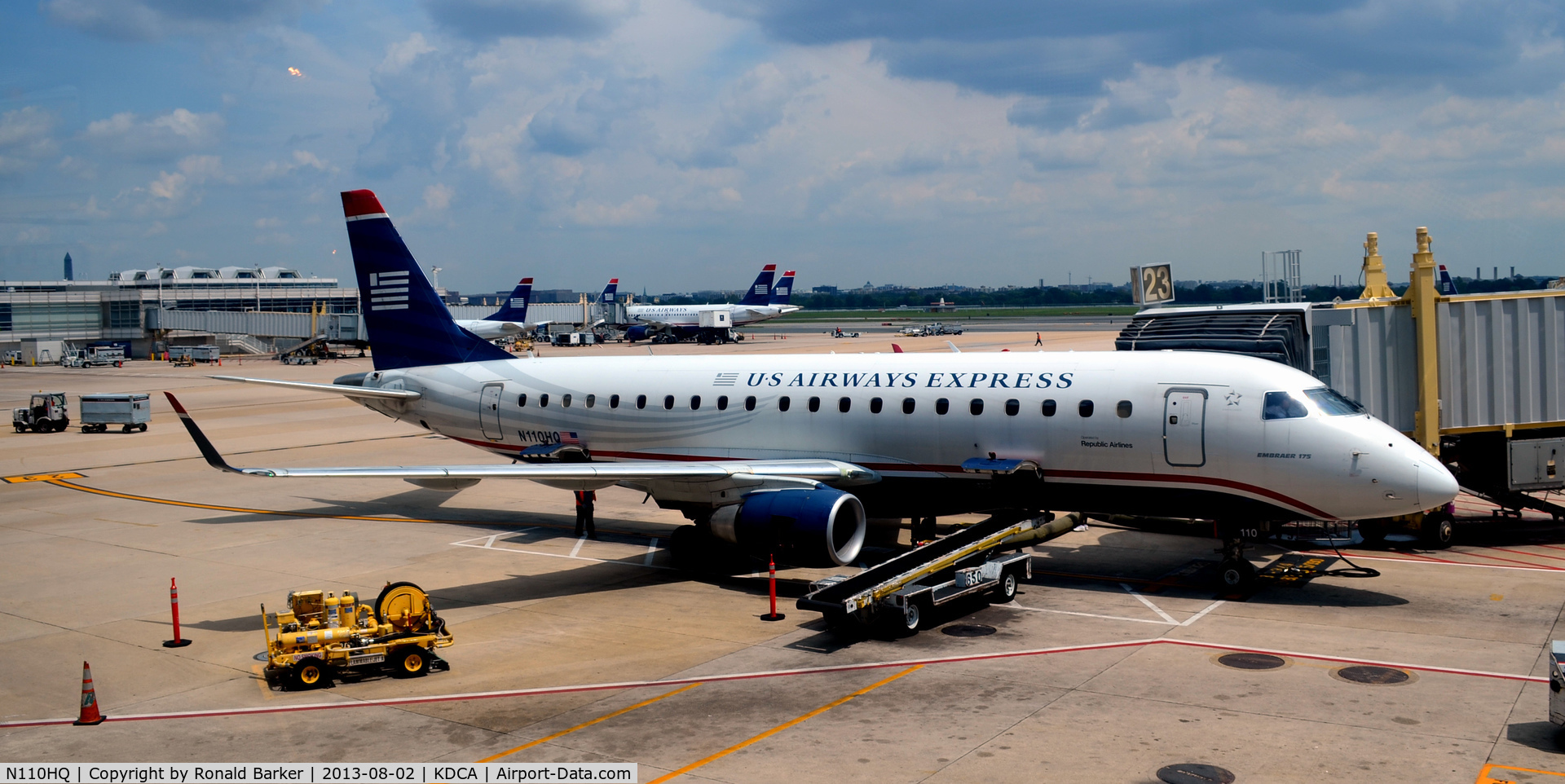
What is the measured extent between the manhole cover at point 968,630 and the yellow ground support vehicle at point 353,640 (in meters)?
8.23

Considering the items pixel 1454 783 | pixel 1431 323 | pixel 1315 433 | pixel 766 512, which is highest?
pixel 1431 323

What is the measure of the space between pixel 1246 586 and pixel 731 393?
1183 cm

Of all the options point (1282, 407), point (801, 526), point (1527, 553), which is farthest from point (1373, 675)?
point (1527, 553)

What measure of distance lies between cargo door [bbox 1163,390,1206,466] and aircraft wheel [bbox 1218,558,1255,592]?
2175 millimetres

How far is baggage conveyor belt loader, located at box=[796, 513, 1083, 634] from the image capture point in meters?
18.4

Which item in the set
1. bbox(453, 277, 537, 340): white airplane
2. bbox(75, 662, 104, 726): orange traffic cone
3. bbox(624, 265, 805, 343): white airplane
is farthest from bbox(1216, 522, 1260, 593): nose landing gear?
bbox(624, 265, 805, 343): white airplane

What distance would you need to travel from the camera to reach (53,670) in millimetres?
17672

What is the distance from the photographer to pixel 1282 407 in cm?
2011

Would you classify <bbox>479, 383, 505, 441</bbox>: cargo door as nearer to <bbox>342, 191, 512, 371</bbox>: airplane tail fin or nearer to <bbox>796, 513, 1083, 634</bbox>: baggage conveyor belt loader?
<bbox>342, 191, 512, 371</bbox>: airplane tail fin

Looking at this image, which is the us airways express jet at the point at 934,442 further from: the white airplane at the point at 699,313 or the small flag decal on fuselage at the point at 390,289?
the white airplane at the point at 699,313

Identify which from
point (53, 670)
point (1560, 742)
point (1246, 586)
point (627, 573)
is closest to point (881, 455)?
point (627, 573)

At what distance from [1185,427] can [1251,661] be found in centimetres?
529

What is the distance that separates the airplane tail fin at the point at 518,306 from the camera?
12075 cm

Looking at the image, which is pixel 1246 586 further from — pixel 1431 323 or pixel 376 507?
pixel 376 507
